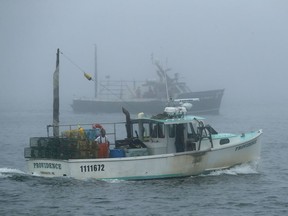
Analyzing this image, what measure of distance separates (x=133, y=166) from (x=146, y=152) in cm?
161

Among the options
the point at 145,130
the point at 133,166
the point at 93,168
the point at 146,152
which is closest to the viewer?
the point at 93,168

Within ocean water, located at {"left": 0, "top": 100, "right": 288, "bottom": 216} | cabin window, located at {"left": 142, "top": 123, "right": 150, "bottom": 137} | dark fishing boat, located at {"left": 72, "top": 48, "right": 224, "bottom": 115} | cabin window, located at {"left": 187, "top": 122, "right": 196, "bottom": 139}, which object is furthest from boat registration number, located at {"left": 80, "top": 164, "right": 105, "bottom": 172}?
dark fishing boat, located at {"left": 72, "top": 48, "right": 224, "bottom": 115}

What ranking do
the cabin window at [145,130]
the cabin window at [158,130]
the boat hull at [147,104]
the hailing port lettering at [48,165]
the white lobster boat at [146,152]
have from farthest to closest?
the boat hull at [147,104], the cabin window at [145,130], the cabin window at [158,130], the hailing port lettering at [48,165], the white lobster boat at [146,152]

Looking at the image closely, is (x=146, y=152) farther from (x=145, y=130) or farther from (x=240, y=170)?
(x=240, y=170)

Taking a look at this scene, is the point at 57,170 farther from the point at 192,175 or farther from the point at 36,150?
the point at 192,175

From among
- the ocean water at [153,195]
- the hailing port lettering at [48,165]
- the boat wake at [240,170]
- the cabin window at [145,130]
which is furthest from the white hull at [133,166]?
the cabin window at [145,130]

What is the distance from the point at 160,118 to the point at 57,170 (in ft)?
19.5

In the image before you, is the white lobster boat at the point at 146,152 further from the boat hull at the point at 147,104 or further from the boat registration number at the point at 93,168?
the boat hull at the point at 147,104

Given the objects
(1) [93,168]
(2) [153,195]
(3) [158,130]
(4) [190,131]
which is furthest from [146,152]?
(2) [153,195]

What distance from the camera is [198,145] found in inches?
1393

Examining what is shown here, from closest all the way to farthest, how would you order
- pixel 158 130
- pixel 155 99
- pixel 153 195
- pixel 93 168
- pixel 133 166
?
pixel 153 195, pixel 93 168, pixel 133 166, pixel 158 130, pixel 155 99

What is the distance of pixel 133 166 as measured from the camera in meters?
33.7

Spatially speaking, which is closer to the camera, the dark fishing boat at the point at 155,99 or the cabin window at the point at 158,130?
the cabin window at the point at 158,130

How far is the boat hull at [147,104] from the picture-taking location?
119m
